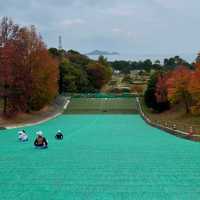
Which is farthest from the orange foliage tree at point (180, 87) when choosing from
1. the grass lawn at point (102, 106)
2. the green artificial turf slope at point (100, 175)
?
the green artificial turf slope at point (100, 175)

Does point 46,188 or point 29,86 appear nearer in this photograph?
point 46,188

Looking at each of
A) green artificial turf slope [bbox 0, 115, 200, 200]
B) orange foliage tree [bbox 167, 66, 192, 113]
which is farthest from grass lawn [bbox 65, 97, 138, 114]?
green artificial turf slope [bbox 0, 115, 200, 200]

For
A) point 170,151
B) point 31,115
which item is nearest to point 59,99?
point 31,115

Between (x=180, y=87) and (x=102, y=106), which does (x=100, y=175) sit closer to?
(x=180, y=87)

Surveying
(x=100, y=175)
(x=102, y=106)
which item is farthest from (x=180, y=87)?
(x=100, y=175)

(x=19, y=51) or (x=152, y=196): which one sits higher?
(x=19, y=51)

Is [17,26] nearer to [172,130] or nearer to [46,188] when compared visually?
[172,130]

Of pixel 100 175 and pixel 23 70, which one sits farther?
pixel 23 70

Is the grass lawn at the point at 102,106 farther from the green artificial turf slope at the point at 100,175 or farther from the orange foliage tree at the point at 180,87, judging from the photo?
the green artificial turf slope at the point at 100,175

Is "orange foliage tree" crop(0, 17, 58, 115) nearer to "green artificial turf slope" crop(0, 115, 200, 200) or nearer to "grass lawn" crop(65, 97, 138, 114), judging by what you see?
"grass lawn" crop(65, 97, 138, 114)

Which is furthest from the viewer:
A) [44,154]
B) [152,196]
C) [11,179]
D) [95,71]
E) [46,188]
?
[95,71]

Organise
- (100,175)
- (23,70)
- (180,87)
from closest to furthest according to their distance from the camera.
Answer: (100,175)
(23,70)
(180,87)
